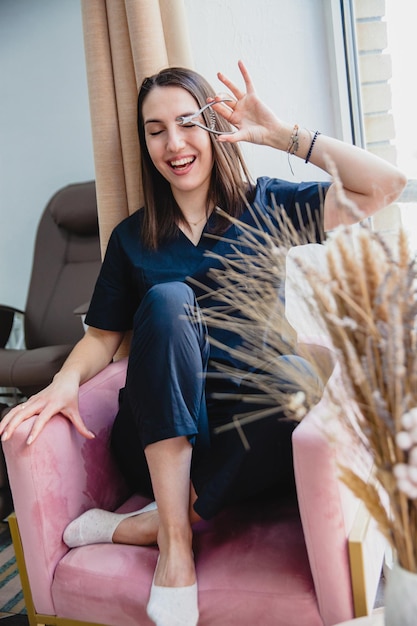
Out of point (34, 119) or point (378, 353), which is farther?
point (34, 119)

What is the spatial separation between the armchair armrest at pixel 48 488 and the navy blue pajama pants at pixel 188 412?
0.66 feet

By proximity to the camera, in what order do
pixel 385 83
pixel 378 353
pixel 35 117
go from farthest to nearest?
pixel 35 117, pixel 385 83, pixel 378 353

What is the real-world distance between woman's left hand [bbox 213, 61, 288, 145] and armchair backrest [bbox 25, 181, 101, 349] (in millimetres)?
1189

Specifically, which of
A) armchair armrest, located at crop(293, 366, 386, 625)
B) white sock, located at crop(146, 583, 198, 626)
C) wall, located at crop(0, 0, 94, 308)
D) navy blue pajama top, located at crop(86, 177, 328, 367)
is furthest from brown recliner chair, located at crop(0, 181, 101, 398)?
armchair armrest, located at crop(293, 366, 386, 625)

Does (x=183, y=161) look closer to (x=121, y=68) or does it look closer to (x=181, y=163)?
(x=181, y=163)

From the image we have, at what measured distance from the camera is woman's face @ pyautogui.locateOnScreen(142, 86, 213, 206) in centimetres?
147

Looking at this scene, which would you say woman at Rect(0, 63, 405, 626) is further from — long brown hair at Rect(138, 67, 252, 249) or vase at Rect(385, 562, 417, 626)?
vase at Rect(385, 562, 417, 626)

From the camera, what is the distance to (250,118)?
1.41 metres

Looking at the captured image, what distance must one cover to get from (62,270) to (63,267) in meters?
0.01

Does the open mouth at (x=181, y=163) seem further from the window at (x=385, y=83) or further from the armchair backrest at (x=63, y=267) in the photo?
the armchair backrest at (x=63, y=267)

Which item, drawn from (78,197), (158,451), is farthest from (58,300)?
(158,451)

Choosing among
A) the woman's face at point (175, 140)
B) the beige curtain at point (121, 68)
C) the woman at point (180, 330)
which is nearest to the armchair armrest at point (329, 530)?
the woman at point (180, 330)

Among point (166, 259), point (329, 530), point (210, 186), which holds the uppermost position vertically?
point (210, 186)

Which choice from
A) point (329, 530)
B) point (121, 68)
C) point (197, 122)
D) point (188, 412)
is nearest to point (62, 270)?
point (121, 68)
